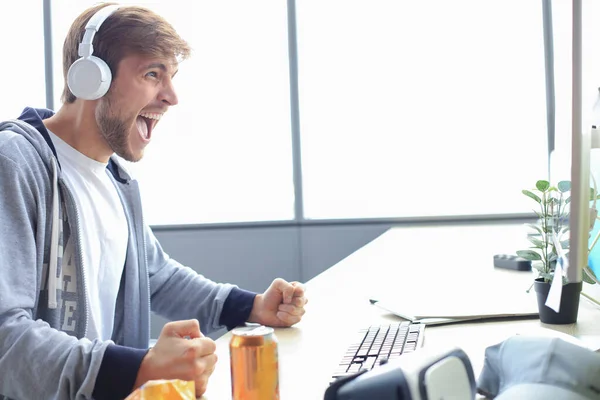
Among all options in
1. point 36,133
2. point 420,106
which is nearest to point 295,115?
point 420,106

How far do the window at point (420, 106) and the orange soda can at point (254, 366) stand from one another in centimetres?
262

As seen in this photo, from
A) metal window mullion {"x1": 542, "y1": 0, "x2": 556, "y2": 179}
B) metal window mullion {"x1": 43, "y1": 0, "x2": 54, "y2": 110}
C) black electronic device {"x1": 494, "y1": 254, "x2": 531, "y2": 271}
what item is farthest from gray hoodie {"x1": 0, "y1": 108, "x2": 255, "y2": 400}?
metal window mullion {"x1": 43, "y1": 0, "x2": 54, "y2": 110}

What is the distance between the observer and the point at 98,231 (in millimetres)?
1479

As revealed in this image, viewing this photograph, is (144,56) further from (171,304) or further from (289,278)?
(289,278)

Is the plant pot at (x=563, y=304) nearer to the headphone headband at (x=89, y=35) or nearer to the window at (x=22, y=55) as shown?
the headphone headband at (x=89, y=35)

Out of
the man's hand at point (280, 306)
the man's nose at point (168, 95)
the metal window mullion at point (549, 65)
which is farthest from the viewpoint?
the metal window mullion at point (549, 65)

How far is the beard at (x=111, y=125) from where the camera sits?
1.47 metres

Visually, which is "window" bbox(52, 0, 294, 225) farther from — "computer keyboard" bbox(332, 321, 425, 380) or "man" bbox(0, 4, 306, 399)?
"computer keyboard" bbox(332, 321, 425, 380)

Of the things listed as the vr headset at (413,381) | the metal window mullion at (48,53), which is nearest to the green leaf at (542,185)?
the vr headset at (413,381)

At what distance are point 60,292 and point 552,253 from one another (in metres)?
0.91

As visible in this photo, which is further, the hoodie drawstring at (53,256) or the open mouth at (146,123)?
the open mouth at (146,123)

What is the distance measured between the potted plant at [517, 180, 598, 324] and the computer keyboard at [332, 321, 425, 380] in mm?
231

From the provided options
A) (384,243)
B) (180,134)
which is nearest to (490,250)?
(384,243)

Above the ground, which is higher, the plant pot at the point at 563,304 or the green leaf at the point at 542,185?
the green leaf at the point at 542,185
